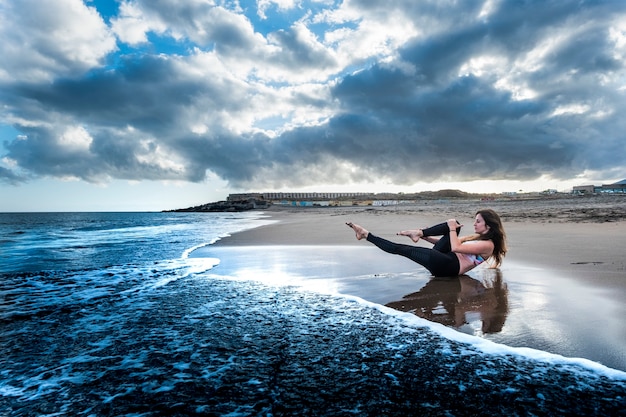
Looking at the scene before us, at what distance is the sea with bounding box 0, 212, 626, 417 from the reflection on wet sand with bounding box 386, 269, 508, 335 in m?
0.28

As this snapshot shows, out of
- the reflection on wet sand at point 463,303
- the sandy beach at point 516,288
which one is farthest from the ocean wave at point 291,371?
the sandy beach at point 516,288

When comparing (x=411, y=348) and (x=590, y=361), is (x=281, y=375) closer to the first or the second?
(x=411, y=348)

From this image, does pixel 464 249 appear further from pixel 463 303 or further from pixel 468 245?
pixel 463 303

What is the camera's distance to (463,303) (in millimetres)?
4395

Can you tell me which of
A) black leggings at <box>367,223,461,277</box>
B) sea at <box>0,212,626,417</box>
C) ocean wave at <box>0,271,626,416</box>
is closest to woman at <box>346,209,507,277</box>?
black leggings at <box>367,223,461,277</box>

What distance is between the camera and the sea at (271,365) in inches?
85.3

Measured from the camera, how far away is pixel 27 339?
359 cm

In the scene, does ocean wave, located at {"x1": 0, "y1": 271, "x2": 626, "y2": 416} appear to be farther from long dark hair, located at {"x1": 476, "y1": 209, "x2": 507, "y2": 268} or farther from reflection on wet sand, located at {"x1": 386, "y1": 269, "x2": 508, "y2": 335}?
long dark hair, located at {"x1": 476, "y1": 209, "x2": 507, "y2": 268}

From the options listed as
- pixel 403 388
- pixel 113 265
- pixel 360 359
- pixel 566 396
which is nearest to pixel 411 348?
pixel 360 359

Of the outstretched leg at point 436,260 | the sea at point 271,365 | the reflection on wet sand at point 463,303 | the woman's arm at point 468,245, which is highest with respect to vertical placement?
the woman's arm at point 468,245

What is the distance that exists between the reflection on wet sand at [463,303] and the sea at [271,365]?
0.91 feet

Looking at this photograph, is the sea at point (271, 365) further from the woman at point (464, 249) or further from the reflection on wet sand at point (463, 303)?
the woman at point (464, 249)

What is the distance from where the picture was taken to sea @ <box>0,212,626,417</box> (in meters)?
2.17

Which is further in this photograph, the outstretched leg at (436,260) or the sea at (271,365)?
the outstretched leg at (436,260)
